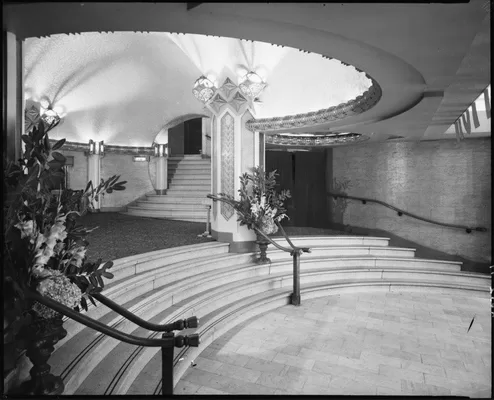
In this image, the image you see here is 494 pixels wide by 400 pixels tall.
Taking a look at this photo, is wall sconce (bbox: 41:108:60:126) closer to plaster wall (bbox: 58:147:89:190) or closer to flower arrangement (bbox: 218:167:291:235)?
plaster wall (bbox: 58:147:89:190)

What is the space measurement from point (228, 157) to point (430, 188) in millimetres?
5086

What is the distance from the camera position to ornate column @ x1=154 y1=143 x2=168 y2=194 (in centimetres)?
1096

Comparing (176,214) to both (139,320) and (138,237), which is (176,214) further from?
(139,320)

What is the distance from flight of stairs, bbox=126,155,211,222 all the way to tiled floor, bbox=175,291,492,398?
186 inches

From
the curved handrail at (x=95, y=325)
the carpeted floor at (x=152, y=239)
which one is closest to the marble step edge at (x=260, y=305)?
the curved handrail at (x=95, y=325)

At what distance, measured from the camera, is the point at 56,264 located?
78.5 inches

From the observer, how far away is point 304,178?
11.0m

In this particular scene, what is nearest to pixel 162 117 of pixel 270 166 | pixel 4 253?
pixel 270 166

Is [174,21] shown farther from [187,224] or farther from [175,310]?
[187,224]

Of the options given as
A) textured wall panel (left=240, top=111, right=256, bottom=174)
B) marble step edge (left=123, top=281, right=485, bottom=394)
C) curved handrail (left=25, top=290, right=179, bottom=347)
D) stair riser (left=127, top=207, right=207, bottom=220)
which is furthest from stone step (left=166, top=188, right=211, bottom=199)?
curved handrail (left=25, top=290, right=179, bottom=347)

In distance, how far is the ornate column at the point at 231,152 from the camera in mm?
6113

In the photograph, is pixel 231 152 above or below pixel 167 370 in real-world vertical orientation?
above

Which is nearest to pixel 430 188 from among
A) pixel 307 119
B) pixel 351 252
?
pixel 351 252

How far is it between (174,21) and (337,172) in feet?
26.1
